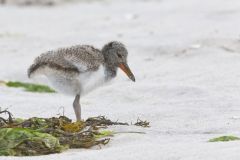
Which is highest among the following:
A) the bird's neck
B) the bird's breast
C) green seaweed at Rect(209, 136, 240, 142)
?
the bird's neck

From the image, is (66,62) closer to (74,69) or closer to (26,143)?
(74,69)

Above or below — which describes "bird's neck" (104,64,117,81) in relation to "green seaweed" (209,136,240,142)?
above

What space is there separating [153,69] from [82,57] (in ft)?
10.7

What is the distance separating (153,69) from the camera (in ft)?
32.8

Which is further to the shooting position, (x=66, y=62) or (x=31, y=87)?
(x=31, y=87)

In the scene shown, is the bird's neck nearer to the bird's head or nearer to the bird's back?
the bird's head

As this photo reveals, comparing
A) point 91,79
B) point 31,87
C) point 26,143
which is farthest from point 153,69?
point 26,143

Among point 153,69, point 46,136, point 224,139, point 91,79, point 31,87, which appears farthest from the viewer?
point 153,69

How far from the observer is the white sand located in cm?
600

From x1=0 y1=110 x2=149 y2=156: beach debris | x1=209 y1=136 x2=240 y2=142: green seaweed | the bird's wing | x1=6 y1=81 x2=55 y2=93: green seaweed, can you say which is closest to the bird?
the bird's wing

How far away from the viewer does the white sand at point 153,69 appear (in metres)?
6.00

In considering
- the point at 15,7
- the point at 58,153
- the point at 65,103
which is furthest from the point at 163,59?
the point at 15,7

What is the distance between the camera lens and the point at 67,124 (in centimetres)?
641

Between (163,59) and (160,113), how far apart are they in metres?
3.32
